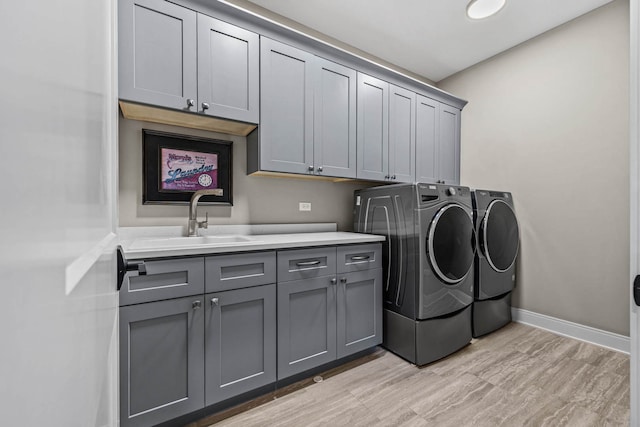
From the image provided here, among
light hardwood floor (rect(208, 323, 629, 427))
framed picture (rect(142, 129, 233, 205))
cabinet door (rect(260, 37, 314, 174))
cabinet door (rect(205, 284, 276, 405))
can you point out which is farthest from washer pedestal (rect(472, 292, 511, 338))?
framed picture (rect(142, 129, 233, 205))

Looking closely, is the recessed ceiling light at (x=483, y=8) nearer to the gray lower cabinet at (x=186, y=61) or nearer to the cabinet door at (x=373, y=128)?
the cabinet door at (x=373, y=128)

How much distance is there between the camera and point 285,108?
6.91ft

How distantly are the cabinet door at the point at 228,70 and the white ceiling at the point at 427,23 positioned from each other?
0.75 m

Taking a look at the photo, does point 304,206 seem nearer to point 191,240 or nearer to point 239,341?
point 191,240

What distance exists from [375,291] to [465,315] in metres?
0.85

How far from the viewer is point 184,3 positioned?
170cm

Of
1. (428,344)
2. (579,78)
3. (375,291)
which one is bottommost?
(428,344)

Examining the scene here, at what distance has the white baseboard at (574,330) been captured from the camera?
7.39ft

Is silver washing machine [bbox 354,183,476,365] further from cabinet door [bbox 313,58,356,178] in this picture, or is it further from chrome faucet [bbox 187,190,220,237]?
chrome faucet [bbox 187,190,220,237]

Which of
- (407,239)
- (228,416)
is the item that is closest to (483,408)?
(407,239)

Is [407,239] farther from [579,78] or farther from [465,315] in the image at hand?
[579,78]

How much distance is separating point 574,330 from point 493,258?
94 cm

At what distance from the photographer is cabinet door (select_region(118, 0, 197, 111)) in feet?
5.06

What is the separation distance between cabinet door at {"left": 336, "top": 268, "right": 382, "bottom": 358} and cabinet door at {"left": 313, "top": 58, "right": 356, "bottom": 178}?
91 centimetres
